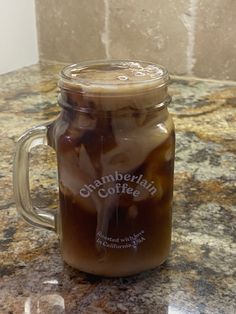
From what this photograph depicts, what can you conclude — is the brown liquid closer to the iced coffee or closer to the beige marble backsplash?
the iced coffee

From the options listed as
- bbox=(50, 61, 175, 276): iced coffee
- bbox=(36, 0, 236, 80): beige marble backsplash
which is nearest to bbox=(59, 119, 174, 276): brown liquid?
bbox=(50, 61, 175, 276): iced coffee

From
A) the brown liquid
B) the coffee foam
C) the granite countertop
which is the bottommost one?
the granite countertop

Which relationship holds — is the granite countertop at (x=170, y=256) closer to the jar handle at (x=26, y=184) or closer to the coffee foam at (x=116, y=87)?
the jar handle at (x=26, y=184)

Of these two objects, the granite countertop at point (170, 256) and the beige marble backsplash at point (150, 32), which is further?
the beige marble backsplash at point (150, 32)

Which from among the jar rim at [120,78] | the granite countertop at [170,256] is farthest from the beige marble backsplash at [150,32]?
the jar rim at [120,78]

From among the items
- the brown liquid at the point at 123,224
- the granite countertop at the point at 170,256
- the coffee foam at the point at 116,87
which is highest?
the coffee foam at the point at 116,87

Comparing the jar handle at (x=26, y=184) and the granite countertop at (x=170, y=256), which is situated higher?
the jar handle at (x=26, y=184)

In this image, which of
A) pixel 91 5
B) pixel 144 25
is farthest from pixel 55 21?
pixel 144 25
